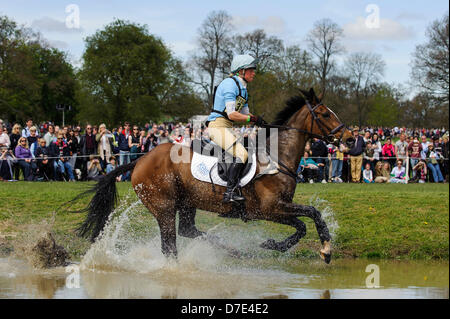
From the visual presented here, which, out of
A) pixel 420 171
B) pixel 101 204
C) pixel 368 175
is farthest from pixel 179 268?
pixel 420 171

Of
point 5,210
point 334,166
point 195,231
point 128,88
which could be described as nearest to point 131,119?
point 128,88

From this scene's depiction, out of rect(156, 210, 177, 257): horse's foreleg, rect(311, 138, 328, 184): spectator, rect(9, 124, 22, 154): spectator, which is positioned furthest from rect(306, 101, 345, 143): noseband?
rect(9, 124, 22, 154): spectator

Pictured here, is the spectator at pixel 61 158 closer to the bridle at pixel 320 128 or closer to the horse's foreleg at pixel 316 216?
the bridle at pixel 320 128

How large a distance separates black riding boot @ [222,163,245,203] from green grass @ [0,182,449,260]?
2359 mm

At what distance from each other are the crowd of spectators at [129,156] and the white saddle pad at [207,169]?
34.0 feet

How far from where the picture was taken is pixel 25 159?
20.2 metres

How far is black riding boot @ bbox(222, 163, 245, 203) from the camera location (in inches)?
356

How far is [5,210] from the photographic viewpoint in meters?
13.7

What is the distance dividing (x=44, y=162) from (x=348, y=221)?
465 inches

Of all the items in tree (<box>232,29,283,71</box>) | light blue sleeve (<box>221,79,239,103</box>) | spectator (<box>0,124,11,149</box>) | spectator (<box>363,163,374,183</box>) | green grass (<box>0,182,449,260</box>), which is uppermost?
tree (<box>232,29,283,71</box>)

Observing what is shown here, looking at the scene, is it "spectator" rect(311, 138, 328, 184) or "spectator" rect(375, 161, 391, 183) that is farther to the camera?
"spectator" rect(375, 161, 391, 183)

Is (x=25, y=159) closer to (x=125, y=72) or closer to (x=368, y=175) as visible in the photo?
(x=368, y=175)

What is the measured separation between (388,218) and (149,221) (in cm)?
517

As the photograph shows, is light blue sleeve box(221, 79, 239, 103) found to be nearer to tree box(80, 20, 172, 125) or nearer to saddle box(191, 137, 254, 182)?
saddle box(191, 137, 254, 182)
